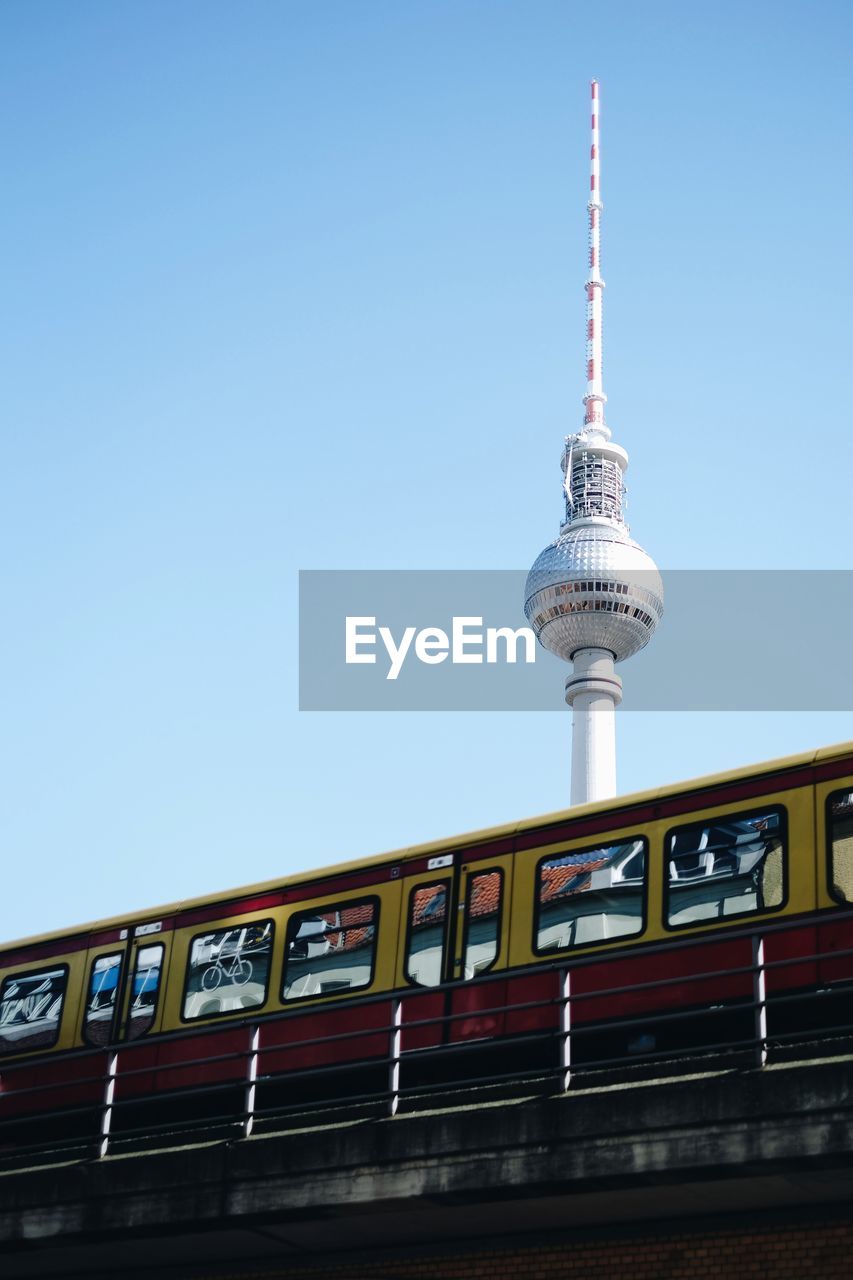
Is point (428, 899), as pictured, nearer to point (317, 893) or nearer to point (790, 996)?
point (317, 893)

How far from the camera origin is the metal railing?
12.1m

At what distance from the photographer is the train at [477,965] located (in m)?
13.0

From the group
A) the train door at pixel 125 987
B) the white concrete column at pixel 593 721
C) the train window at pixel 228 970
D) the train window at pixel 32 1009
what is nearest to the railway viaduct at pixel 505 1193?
the train window at pixel 228 970

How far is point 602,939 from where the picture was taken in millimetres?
14172

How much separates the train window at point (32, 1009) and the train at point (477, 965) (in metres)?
0.03

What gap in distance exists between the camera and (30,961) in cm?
1850

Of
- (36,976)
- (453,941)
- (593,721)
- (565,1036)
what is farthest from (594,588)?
(565,1036)

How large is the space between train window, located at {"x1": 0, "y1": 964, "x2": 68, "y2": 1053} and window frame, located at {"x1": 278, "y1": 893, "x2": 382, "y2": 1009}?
331 cm

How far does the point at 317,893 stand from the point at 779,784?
16.6 feet

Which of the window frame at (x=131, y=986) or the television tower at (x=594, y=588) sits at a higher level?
the television tower at (x=594, y=588)

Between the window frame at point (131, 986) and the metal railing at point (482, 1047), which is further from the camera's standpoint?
the window frame at point (131, 986)

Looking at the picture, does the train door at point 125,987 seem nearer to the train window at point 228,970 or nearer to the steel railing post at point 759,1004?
the train window at point 228,970

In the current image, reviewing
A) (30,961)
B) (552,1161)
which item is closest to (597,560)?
(30,961)

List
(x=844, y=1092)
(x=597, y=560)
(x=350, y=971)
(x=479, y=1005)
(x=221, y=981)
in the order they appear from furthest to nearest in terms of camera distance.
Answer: (x=597, y=560) → (x=221, y=981) → (x=350, y=971) → (x=479, y=1005) → (x=844, y=1092)
